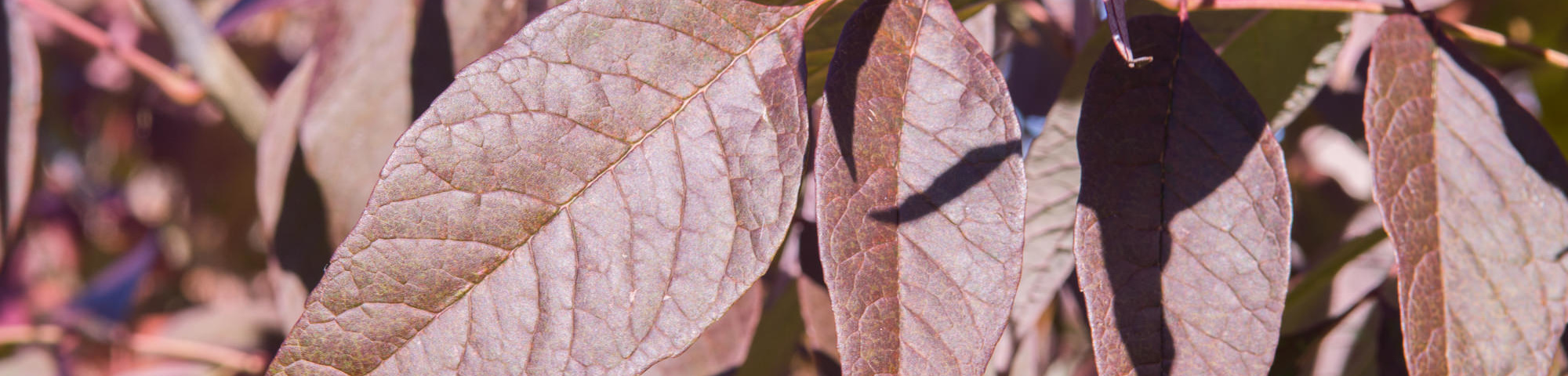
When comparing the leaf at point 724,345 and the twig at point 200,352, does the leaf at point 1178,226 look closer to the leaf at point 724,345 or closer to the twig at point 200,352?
the leaf at point 724,345

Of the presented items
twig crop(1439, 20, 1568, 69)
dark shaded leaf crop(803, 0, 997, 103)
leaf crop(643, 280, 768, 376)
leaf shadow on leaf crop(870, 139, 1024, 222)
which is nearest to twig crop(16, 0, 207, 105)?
leaf crop(643, 280, 768, 376)

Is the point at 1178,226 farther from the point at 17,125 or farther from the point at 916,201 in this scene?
the point at 17,125

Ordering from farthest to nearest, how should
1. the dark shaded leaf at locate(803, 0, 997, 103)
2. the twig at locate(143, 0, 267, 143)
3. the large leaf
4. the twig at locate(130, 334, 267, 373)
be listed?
the twig at locate(130, 334, 267, 373), the twig at locate(143, 0, 267, 143), the dark shaded leaf at locate(803, 0, 997, 103), the large leaf

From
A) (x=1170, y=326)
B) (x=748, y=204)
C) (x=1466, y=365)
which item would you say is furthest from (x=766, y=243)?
(x=1466, y=365)

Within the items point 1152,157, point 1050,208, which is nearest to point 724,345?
point 1050,208

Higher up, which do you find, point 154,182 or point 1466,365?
point 154,182

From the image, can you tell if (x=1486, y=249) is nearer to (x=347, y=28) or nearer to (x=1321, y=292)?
(x=1321, y=292)

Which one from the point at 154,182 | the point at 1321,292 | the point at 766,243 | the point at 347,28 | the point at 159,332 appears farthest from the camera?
the point at 154,182

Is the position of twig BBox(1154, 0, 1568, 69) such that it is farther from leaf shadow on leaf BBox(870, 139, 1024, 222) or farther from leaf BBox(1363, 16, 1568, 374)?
leaf shadow on leaf BBox(870, 139, 1024, 222)
